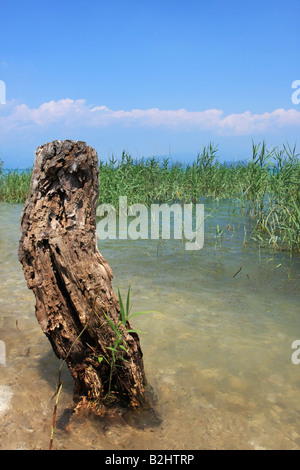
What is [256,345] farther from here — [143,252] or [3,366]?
[143,252]

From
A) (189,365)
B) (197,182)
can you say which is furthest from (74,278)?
(197,182)

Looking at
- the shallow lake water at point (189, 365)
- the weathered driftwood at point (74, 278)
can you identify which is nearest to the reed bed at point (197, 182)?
the shallow lake water at point (189, 365)

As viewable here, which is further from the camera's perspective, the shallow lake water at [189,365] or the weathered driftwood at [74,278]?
the weathered driftwood at [74,278]

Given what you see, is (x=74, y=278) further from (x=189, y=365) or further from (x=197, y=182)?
(x=197, y=182)

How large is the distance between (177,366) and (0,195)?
10.9 meters

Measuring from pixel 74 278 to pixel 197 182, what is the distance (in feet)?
27.1

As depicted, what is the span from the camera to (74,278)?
2.21 meters

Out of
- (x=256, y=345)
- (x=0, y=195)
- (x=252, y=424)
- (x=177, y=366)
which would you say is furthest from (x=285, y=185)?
(x=0, y=195)

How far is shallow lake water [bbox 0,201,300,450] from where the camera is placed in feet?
6.74

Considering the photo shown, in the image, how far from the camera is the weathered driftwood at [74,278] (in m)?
2.22

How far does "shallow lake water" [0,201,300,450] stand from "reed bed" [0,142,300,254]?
1.90 metres

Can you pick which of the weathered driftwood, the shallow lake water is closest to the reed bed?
the shallow lake water

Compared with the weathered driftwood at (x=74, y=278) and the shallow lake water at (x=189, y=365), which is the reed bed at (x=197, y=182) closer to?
the shallow lake water at (x=189, y=365)

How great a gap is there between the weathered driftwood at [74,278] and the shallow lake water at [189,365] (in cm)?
24
